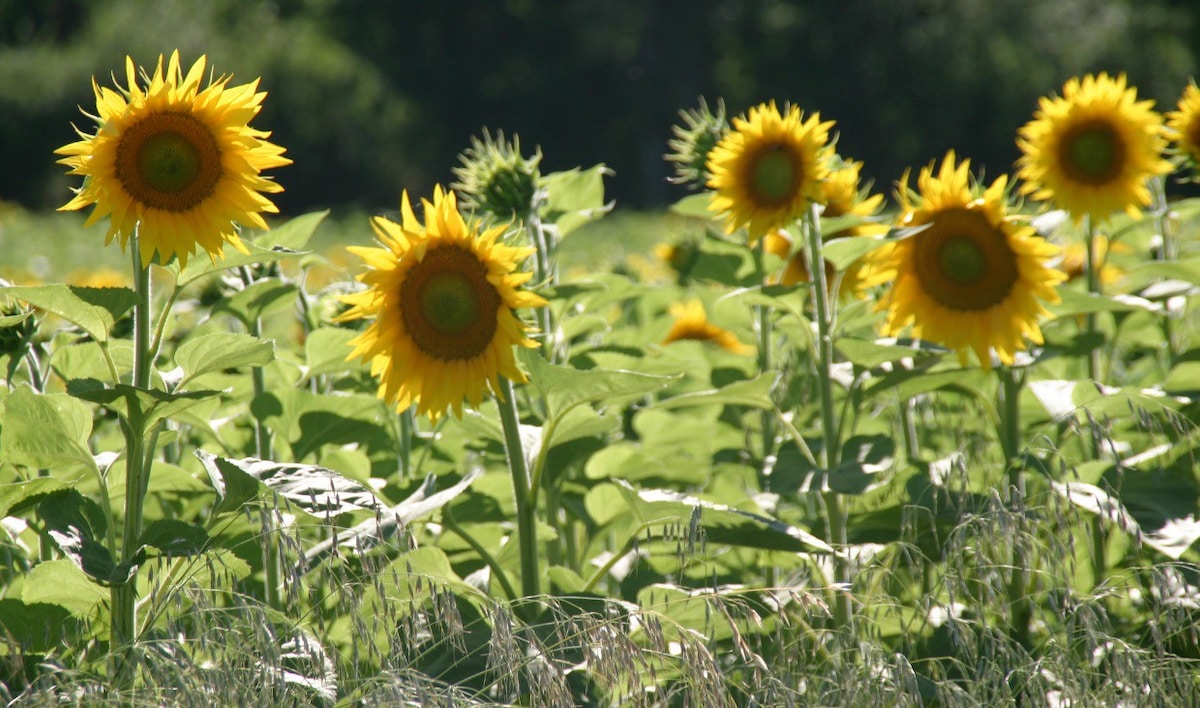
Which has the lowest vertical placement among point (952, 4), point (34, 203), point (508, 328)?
point (508, 328)

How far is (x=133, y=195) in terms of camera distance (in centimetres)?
161

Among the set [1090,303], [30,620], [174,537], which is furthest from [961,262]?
[30,620]

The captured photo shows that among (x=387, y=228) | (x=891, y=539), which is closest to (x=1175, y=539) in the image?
(x=891, y=539)

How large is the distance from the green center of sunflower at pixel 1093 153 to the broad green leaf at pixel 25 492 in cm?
206

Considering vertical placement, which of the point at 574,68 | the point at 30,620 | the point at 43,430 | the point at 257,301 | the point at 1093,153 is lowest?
the point at 30,620

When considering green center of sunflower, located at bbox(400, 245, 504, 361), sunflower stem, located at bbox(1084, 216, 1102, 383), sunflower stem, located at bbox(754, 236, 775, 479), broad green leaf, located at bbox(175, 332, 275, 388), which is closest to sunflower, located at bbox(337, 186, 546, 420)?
green center of sunflower, located at bbox(400, 245, 504, 361)

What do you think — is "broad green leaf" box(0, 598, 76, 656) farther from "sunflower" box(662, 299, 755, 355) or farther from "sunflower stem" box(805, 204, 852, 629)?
"sunflower" box(662, 299, 755, 355)

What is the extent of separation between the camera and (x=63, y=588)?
168cm

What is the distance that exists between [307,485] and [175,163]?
451 millimetres

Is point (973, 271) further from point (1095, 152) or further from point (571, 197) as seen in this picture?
point (571, 197)

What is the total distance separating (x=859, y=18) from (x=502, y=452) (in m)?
29.9

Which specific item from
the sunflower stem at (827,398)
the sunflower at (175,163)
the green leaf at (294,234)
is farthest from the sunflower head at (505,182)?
the sunflower at (175,163)

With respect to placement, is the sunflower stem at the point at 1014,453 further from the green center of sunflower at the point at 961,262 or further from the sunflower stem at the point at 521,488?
the sunflower stem at the point at 521,488

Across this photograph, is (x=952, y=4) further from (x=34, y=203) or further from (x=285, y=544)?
(x=285, y=544)
